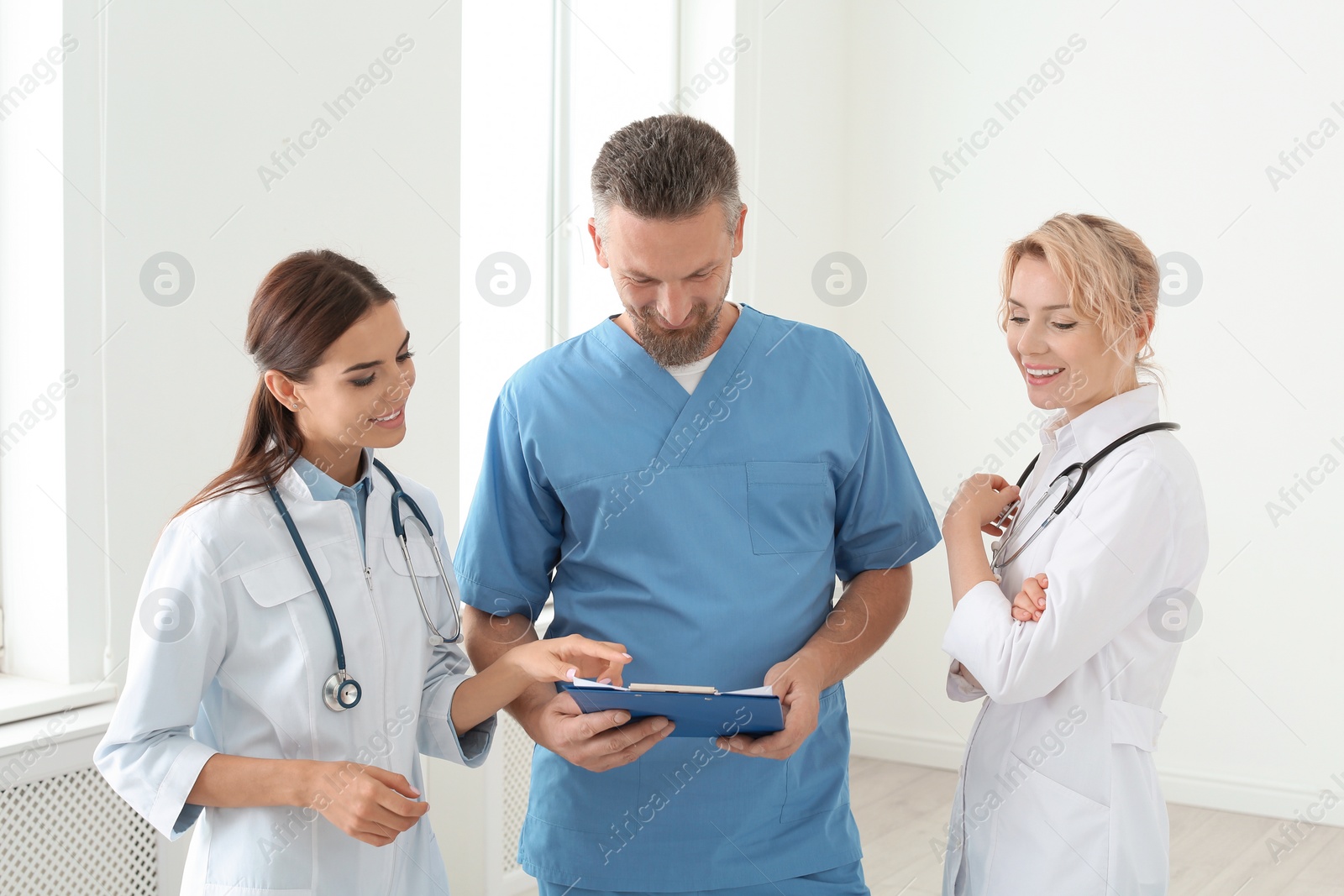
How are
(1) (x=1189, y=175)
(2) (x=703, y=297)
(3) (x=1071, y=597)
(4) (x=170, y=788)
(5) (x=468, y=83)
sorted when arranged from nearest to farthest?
(4) (x=170, y=788), (3) (x=1071, y=597), (2) (x=703, y=297), (5) (x=468, y=83), (1) (x=1189, y=175)

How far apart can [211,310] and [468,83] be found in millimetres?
1314

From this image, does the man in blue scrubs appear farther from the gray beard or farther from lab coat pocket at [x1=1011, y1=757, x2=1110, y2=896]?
lab coat pocket at [x1=1011, y1=757, x2=1110, y2=896]

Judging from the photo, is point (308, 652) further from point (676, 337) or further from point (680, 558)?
point (676, 337)

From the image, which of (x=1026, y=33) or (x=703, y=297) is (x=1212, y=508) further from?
(x=703, y=297)

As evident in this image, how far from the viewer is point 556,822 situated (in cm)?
156

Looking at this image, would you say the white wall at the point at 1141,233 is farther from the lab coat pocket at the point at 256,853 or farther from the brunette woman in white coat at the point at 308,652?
the lab coat pocket at the point at 256,853

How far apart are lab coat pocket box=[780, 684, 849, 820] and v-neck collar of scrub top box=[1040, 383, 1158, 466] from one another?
1.64 feet

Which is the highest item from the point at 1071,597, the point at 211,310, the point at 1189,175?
the point at 1189,175

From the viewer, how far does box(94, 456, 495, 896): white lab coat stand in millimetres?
1215

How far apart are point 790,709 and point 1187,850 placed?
267 cm

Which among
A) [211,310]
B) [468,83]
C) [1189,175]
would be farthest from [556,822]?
[1189,175]

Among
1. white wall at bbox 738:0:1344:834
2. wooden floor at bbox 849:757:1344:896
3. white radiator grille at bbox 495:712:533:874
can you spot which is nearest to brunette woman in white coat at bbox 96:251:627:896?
white radiator grille at bbox 495:712:533:874

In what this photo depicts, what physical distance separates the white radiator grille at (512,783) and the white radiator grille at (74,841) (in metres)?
1.04

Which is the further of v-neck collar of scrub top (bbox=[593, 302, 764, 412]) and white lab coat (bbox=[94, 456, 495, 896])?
v-neck collar of scrub top (bbox=[593, 302, 764, 412])
